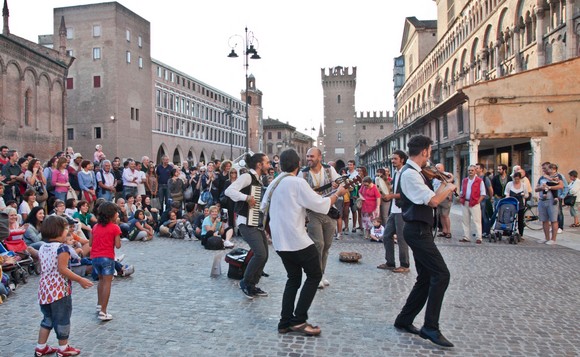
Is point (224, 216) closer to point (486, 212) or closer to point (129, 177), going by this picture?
point (129, 177)

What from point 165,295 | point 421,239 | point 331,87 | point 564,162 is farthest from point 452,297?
point 331,87

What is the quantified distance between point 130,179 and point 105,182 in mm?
1022

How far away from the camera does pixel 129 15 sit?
63406 mm

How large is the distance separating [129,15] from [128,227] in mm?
57407

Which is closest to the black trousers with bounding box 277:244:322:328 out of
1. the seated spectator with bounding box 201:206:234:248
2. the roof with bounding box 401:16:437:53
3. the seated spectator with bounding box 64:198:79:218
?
the seated spectator with bounding box 201:206:234:248

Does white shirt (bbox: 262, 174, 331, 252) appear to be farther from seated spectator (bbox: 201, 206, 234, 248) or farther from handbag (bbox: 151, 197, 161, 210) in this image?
handbag (bbox: 151, 197, 161, 210)

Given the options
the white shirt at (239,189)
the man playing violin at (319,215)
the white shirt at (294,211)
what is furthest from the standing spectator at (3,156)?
the white shirt at (294,211)

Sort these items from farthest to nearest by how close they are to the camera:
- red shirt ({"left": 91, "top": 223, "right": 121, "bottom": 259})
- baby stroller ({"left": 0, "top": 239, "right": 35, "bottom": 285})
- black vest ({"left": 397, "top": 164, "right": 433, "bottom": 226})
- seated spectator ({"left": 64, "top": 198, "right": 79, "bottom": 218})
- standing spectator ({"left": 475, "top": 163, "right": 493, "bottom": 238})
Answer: standing spectator ({"left": 475, "top": 163, "right": 493, "bottom": 238}) → seated spectator ({"left": 64, "top": 198, "right": 79, "bottom": 218}) → baby stroller ({"left": 0, "top": 239, "right": 35, "bottom": 285}) → red shirt ({"left": 91, "top": 223, "right": 121, "bottom": 259}) → black vest ({"left": 397, "top": 164, "right": 433, "bottom": 226})

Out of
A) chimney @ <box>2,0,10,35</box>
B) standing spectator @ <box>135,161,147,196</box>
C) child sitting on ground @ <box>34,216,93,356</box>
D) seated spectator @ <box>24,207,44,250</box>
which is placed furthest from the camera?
chimney @ <box>2,0,10,35</box>

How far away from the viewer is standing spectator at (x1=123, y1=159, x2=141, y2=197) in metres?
15.4

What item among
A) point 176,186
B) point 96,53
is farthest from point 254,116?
point 176,186

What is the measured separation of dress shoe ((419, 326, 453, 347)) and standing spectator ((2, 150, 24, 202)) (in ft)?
34.3

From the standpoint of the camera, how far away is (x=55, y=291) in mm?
4789

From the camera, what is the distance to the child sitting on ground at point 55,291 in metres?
4.79
